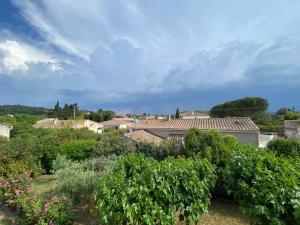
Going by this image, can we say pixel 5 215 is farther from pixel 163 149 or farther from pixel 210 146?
pixel 210 146

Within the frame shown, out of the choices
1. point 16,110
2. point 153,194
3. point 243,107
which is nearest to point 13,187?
point 153,194

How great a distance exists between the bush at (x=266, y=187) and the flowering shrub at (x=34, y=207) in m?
4.32

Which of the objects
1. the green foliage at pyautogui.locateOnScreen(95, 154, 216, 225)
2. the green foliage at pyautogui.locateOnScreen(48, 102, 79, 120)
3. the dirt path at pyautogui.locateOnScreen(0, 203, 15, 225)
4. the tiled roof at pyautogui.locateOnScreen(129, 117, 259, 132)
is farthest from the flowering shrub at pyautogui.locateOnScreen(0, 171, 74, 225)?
the green foliage at pyautogui.locateOnScreen(48, 102, 79, 120)

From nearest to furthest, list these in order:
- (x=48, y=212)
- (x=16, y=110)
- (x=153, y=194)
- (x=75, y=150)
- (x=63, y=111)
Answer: (x=153, y=194), (x=48, y=212), (x=75, y=150), (x=63, y=111), (x=16, y=110)

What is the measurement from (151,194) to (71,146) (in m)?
10.7

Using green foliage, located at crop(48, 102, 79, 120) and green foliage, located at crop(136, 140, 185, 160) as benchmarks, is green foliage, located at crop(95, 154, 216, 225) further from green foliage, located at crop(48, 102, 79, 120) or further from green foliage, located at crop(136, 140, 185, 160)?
green foliage, located at crop(48, 102, 79, 120)

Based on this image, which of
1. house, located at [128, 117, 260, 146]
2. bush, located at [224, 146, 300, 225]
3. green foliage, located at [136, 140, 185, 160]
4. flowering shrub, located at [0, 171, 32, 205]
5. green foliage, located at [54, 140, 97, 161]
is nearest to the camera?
bush, located at [224, 146, 300, 225]

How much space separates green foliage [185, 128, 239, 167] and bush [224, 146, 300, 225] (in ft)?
11.0

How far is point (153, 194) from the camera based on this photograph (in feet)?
17.1

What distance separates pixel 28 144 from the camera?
44.5 feet

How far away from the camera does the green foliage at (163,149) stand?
11234 millimetres

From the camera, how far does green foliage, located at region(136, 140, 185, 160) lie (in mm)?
11234

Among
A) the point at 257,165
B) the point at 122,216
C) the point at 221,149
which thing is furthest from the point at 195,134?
the point at 122,216

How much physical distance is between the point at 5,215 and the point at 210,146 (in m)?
7.69
